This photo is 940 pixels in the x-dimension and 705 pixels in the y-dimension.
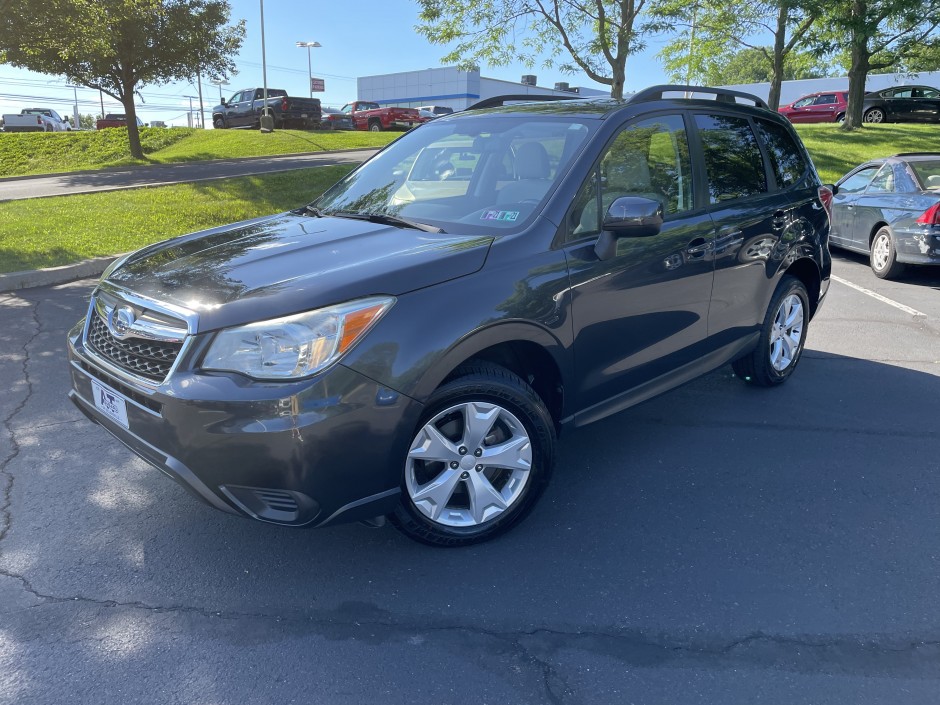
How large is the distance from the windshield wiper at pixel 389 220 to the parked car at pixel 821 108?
32767mm

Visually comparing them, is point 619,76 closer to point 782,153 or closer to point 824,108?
point 782,153

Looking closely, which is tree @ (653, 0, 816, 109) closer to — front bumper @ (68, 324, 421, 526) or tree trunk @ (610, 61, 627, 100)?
tree trunk @ (610, 61, 627, 100)

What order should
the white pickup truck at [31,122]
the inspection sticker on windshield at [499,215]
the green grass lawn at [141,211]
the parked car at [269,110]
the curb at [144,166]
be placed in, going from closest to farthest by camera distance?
the inspection sticker on windshield at [499,215], the green grass lawn at [141,211], the curb at [144,166], the parked car at [269,110], the white pickup truck at [31,122]

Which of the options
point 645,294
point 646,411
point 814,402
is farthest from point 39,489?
point 814,402

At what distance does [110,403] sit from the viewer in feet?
9.90

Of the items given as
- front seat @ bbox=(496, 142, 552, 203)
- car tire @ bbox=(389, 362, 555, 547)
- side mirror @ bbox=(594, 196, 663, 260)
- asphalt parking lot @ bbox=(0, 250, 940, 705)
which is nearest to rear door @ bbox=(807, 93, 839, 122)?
asphalt parking lot @ bbox=(0, 250, 940, 705)

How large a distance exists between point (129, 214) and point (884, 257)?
10.5 metres

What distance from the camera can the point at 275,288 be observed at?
2.77 m

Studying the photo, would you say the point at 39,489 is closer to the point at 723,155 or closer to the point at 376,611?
the point at 376,611

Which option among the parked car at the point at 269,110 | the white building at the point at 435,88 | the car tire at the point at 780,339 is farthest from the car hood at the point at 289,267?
the white building at the point at 435,88

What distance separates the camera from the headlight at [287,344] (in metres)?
2.61

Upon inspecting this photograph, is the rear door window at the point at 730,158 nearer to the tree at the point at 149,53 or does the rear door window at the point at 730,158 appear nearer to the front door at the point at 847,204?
the front door at the point at 847,204

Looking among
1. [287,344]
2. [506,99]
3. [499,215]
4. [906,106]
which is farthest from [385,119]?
[287,344]

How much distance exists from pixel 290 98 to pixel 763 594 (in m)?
31.0
